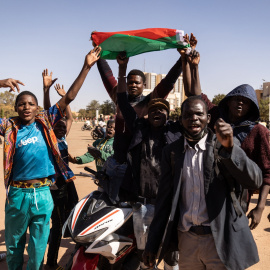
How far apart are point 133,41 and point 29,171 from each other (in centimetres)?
184

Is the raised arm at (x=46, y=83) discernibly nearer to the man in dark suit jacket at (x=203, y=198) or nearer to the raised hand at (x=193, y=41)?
the raised hand at (x=193, y=41)

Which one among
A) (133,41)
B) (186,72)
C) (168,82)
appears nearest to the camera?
(186,72)

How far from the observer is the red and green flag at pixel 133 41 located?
3756 mm

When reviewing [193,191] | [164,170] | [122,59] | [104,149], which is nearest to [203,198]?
[193,191]

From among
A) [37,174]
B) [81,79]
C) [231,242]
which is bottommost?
[231,242]

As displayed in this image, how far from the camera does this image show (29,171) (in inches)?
128

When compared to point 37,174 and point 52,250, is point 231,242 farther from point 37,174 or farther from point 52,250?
point 52,250

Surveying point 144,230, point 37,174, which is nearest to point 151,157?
point 144,230

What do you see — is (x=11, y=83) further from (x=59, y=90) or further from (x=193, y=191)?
(x=193, y=191)

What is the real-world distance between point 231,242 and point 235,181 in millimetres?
384

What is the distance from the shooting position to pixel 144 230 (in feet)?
10.1

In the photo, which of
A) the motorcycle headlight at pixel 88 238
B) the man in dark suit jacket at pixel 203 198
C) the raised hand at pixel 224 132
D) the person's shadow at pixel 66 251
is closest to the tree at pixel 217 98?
the person's shadow at pixel 66 251

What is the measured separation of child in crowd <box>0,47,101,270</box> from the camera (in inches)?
127

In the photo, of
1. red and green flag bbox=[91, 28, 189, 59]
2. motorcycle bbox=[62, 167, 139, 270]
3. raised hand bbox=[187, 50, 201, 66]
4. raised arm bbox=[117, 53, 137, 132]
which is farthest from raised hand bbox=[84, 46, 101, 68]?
motorcycle bbox=[62, 167, 139, 270]
